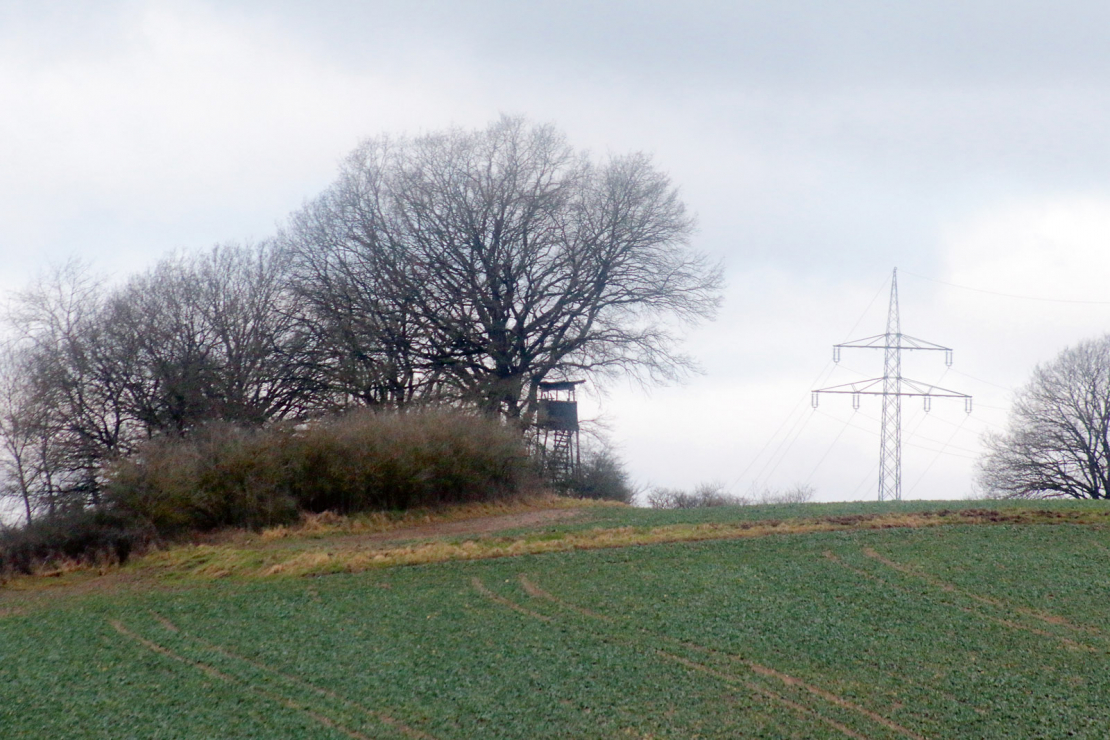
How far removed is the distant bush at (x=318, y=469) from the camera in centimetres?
1883

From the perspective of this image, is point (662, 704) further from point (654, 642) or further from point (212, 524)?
point (212, 524)

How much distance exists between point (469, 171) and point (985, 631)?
23806 millimetres

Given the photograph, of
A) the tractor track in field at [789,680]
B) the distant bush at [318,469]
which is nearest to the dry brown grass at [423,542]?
the distant bush at [318,469]

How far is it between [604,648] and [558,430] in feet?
68.3

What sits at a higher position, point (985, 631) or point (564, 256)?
point (564, 256)

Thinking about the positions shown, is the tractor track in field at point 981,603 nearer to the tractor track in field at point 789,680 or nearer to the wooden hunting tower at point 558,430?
the tractor track in field at point 789,680

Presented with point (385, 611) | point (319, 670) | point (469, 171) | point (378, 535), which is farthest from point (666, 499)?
point (319, 670)

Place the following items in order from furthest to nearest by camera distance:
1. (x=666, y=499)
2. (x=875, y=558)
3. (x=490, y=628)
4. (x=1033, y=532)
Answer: (x=666, y=499) < (x=1033, y=532) < (x=875, y=558) < (x=490, y=628)

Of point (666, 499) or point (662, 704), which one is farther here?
point (666, 499)

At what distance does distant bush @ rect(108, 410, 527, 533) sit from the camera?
1883 cm

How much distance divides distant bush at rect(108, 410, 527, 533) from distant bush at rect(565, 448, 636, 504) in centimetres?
874

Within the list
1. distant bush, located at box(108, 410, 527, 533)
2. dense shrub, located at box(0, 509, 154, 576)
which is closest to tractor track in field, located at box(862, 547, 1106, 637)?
distant bush, located at box(108, 410, 527, 533)

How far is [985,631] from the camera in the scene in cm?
1023

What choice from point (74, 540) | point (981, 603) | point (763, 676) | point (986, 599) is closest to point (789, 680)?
point (763, 676)
